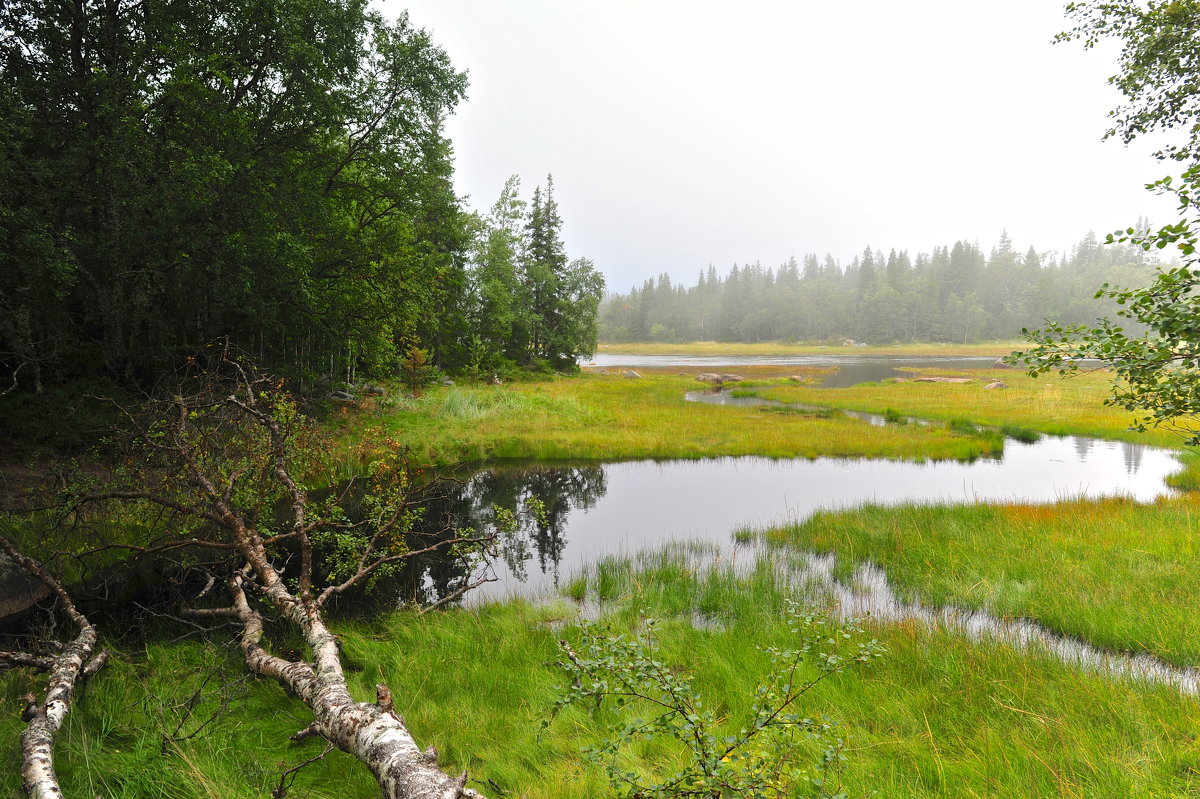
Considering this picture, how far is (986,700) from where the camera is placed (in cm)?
476

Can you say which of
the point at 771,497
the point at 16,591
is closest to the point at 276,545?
the point at 16,591

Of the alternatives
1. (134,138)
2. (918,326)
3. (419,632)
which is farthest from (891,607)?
(918,326)

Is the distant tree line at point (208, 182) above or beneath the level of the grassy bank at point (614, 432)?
above

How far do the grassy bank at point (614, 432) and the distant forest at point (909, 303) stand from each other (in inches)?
4174

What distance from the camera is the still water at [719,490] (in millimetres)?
11211

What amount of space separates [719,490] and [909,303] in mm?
122858

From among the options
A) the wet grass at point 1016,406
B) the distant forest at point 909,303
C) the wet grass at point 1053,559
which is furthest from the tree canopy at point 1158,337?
the distant forest at point 909,303

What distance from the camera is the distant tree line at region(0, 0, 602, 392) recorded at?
10.4 m

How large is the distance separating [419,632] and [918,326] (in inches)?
5413

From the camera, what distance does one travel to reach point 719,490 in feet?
49.4

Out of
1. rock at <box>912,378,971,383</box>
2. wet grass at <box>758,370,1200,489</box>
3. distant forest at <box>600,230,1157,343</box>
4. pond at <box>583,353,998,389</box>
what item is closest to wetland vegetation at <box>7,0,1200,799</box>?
wet grass at <box>758,370,1200,489</box>

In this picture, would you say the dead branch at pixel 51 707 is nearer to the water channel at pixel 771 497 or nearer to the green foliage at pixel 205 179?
the water channel at pixel 771 497

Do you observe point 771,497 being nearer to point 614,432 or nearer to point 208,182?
point 614,432

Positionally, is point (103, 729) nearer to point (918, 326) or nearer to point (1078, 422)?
point (1078, 422)
